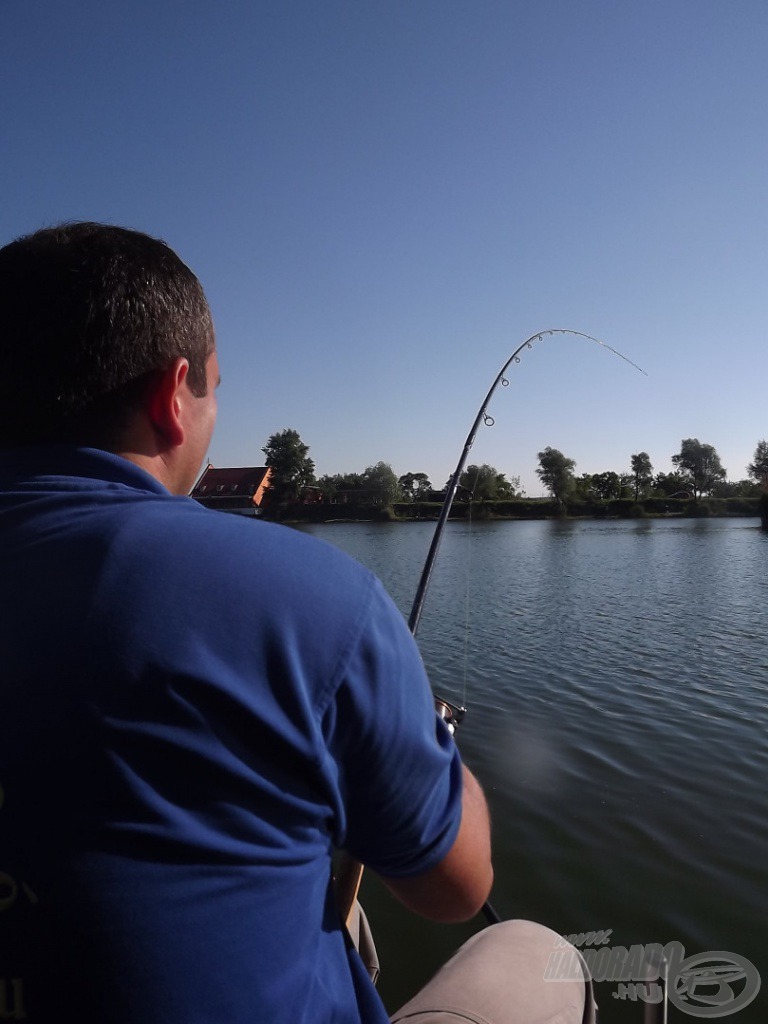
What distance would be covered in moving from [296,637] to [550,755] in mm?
7020

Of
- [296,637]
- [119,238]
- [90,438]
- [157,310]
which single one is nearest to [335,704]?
[296,637]

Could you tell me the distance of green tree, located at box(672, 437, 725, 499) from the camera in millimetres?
99688

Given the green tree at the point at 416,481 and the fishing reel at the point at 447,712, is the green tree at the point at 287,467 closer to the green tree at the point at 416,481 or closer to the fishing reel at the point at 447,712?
the green tree at the point at 416,481

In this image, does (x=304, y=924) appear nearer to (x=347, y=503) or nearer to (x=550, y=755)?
(x=550, y=755)

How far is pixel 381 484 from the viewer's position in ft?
256

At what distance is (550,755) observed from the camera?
7.43m

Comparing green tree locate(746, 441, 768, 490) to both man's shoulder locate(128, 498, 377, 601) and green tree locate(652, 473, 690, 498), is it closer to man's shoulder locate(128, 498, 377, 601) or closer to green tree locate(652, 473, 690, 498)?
green tree locate(652, 473, 690, 498)

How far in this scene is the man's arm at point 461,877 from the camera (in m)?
1.36

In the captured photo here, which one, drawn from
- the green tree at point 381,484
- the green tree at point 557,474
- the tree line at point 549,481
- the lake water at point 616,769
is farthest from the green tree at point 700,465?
the lake water at point 616,769

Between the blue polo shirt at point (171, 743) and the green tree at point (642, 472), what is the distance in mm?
108077

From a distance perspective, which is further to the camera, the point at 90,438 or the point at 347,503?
the point at 347,503

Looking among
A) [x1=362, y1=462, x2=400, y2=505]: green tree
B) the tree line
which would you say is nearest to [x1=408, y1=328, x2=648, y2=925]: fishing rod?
the tree line

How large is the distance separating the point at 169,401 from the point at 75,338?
193 mm

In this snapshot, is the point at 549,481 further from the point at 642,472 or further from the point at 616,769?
the point at 616,769
